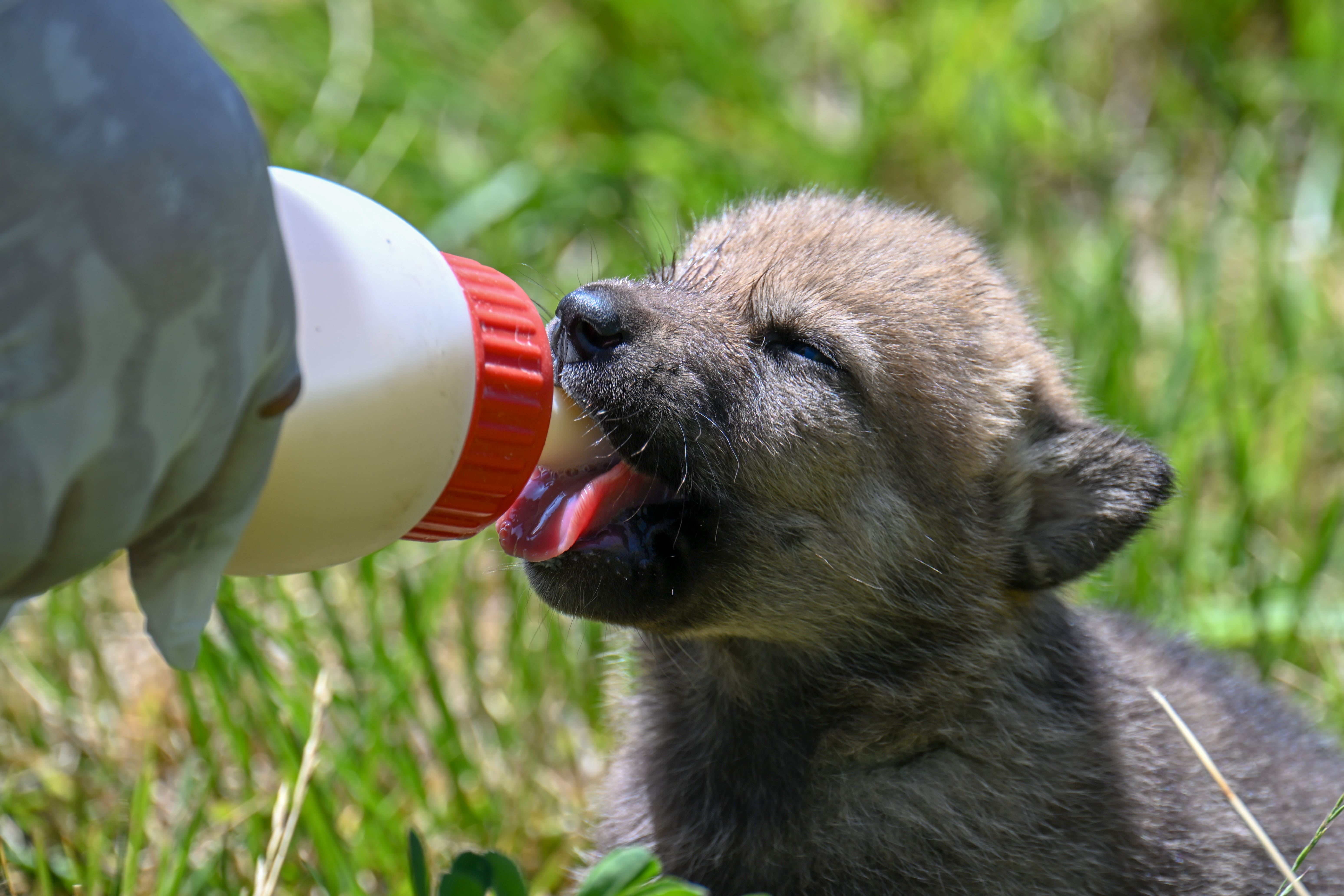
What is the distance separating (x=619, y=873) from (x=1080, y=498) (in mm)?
1214

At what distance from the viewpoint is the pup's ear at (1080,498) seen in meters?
2.43

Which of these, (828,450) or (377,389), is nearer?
(377,389)

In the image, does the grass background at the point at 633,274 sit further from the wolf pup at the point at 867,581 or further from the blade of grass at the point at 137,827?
the wolf pup at the point at 867,581

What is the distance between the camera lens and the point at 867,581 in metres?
2.37

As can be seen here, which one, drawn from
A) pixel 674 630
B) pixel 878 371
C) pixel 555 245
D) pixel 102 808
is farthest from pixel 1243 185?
pixel 102 808

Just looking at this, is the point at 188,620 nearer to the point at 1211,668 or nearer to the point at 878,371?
the point at 878,371

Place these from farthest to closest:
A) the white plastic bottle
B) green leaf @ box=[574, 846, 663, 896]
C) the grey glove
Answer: green leaf @ box=[574, 846, 663, 896]
the white plastic bottle
the grey glove

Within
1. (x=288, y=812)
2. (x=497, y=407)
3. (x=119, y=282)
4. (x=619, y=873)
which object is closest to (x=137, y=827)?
(x=288, y=812)

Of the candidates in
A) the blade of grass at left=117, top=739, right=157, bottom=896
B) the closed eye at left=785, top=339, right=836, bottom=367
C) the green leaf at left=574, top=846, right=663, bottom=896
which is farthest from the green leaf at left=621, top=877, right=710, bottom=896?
the blade of grass at left=117, top=739, right=157, bottom=896

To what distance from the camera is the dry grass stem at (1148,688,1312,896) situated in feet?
6.60

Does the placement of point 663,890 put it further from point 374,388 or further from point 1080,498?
point 1080,498

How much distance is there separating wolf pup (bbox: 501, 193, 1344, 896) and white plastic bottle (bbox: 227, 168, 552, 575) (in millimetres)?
505

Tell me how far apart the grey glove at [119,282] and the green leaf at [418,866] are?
760 millimetres

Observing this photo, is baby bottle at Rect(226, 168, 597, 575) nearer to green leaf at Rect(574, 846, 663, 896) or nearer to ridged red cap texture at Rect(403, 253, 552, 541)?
ridged red cap texture at Rect(403, 253, 552, 541)
